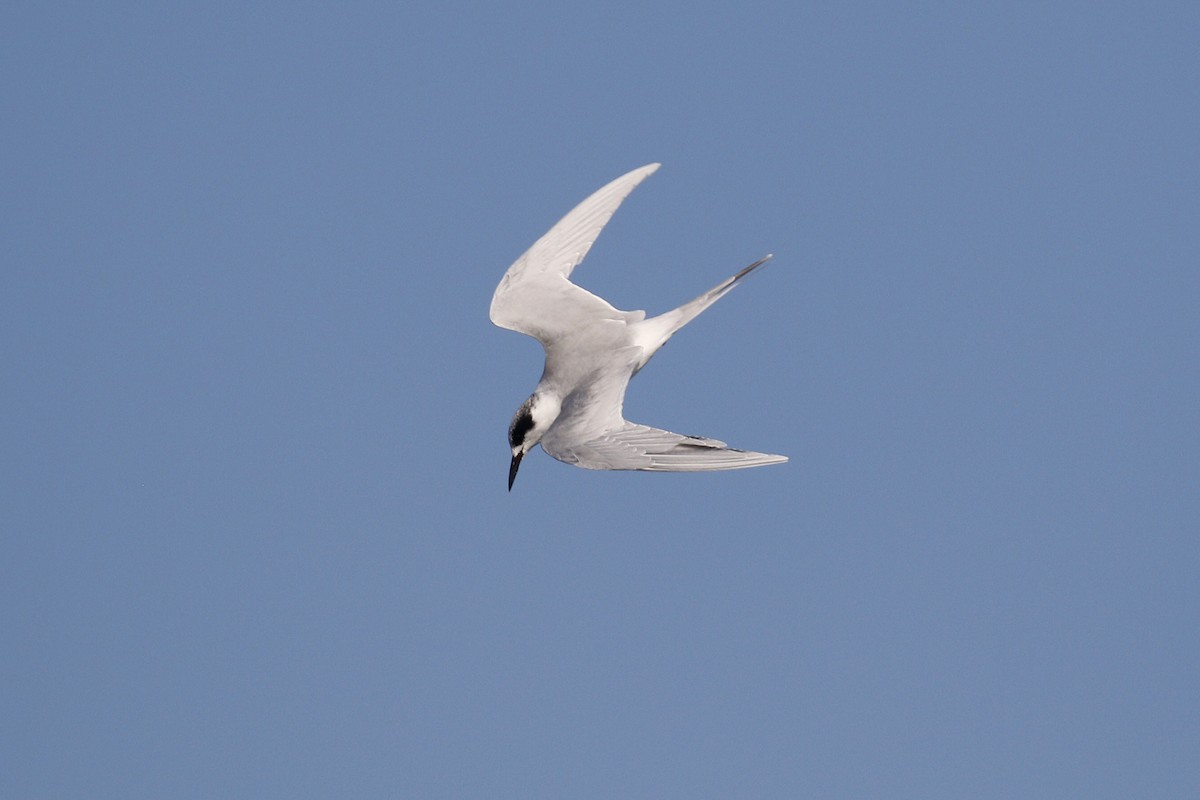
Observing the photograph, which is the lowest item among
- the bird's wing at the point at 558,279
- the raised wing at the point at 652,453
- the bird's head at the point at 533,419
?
the raised wing at the point at 652,453

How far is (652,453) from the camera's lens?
747 cm

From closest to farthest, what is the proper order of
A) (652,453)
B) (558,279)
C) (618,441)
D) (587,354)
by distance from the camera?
(652,453) → (618,441) → (587,354) → (558,279)

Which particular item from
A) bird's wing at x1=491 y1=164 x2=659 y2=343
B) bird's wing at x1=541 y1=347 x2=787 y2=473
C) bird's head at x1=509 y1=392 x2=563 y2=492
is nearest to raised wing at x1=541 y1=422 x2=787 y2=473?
bird's wing at x1=541 y1=347 x2=787 y2=473

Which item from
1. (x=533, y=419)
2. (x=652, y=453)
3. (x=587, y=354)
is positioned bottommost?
(x=652, y=453)

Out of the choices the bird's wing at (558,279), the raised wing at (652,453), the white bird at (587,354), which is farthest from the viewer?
the bird's wing at (558,279)

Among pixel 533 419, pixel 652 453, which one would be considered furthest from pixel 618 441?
pixel 533 419

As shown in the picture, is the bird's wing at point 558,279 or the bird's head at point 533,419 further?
the bird's wing at point 558,279

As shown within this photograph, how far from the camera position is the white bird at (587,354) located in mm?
7477

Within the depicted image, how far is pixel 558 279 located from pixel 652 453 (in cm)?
204

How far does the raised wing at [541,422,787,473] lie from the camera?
7266mm

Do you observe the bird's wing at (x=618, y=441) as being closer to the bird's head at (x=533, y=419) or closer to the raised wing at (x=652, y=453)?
the raised wing at (x=652, y=453)

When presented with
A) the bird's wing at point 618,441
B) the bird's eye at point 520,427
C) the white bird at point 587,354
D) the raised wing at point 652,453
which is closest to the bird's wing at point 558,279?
the white bird at point 587,354

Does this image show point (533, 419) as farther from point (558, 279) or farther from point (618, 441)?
point (558, 279)

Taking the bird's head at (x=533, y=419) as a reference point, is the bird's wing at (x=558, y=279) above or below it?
above
